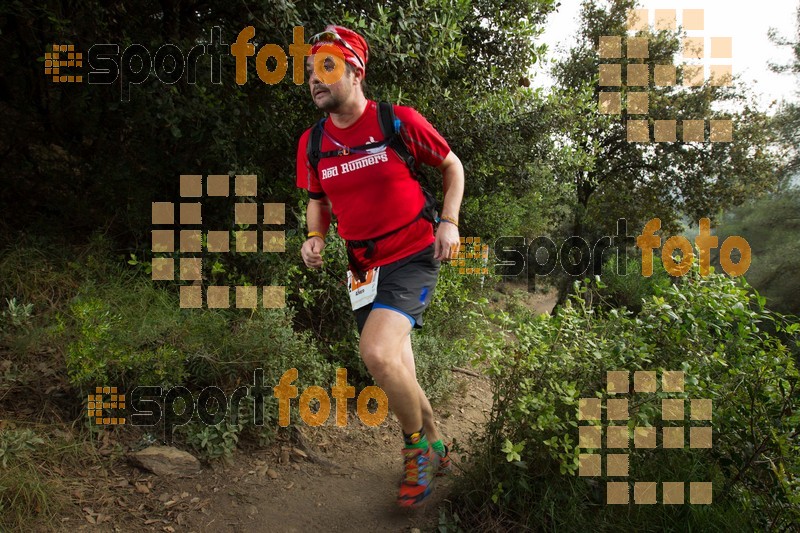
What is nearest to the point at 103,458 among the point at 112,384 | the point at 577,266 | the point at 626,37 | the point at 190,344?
the point at 112,384

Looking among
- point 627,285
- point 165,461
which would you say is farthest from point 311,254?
point 627,285

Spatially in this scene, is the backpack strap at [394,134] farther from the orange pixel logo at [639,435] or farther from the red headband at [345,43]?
the orange pixel logo at [639,435]

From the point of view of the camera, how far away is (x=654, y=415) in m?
2.86

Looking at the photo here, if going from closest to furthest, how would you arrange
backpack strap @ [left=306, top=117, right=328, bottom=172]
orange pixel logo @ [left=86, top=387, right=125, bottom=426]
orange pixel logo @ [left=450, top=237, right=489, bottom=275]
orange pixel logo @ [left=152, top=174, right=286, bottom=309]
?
1. backpack strap @ [left=306, top=117, right=328, bottom=172]
2. orange pixel logo @ [left=86, top=387, right=125, bottom=426]
3. orange pixel logo @ [left=152, top=174, right=286, bottom=309]
4. orange pixel logo @ [left=450, top=237, right=489, bottom=275]

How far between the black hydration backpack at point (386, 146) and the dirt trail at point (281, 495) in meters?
1.40

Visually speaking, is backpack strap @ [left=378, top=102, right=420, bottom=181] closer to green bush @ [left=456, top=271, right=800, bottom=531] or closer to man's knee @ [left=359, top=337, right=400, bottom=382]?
man's knee @ [left=359, top=337, right=400, bottom=382]

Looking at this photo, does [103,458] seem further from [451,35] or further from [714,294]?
[451,35]

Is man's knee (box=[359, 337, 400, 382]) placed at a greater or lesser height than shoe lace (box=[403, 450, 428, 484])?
greater

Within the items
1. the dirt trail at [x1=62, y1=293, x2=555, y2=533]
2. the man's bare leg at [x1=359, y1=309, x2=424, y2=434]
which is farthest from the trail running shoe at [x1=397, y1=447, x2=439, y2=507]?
the man's bare leg at [x1=359, y1=309, x2=424, y2=434]

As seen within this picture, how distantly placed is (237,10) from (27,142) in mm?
2817

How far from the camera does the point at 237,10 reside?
16.6ft

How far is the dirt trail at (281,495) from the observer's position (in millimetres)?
3213

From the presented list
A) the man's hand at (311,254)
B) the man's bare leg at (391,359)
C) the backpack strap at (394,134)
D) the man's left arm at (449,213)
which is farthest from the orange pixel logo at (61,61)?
the man's bare leg at (391,359)

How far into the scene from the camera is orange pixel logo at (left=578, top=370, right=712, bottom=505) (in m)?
2.82
